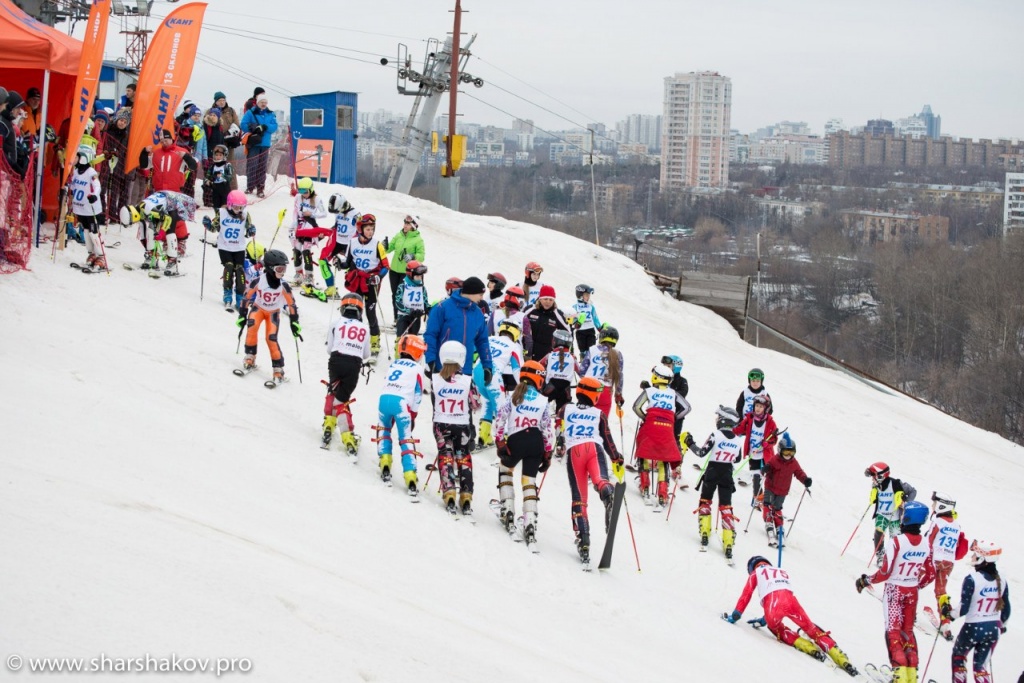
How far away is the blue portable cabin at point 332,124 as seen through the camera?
91.5ft

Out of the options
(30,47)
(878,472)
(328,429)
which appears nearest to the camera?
(328,429)

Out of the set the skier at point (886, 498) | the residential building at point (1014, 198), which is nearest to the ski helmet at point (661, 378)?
the skier at point (886, 498)

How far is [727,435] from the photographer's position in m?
12.2

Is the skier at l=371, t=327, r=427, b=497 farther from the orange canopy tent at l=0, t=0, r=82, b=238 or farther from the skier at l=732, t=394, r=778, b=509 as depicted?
the orange canopy tent at l=0, t=0, r=82, b=238

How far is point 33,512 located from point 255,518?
1845 mm

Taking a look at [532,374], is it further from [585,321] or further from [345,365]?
[585,321]

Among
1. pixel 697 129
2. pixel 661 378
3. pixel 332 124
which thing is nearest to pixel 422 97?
pixel 332 124

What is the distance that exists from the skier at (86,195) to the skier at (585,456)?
324 inches

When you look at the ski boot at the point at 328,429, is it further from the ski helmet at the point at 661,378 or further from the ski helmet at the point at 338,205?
the ski helmet at the point at 338,205

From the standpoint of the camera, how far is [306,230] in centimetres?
1641

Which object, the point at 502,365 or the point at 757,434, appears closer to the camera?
the point at 502,365

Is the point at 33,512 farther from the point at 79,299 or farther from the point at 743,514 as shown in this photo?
the point at 743,514

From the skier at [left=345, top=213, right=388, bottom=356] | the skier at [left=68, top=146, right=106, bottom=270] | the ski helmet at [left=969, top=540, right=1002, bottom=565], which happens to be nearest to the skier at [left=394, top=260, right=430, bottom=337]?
the skier at [left=345, top=213, right=388, bottom=356]

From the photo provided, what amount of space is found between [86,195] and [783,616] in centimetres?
1088
